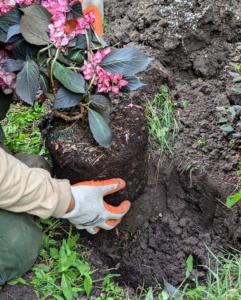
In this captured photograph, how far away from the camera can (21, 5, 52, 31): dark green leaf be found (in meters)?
1.62

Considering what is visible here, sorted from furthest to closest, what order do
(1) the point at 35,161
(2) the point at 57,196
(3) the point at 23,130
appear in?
(3) the point at 23,130
(1) the point at 35,161
(2) the point at 57,196

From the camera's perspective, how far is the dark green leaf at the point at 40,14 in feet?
5.32

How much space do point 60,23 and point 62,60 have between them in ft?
0.47

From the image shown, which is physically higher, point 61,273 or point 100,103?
point 100,103

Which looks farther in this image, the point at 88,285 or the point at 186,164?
the point at 186,164

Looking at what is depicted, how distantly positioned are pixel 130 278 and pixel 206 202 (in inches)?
20.7

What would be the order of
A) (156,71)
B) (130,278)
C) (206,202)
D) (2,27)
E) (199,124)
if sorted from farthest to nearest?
(156,71)
(199,124)
(206,202)
(130,278)
(2,27)

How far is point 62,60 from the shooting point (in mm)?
1733

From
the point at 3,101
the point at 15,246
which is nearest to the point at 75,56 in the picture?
the point at 3,101

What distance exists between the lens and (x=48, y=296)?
5.78ft

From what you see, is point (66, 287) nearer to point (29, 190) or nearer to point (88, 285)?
point (88, 285)

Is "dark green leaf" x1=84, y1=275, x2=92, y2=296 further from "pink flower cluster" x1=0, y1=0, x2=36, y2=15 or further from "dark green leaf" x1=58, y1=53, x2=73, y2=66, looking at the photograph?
"pink flower cluster" x1=0, y1=0, x2=36, y2=15

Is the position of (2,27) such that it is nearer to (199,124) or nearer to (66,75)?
(66,75)

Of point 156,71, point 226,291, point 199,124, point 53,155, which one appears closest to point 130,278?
point 226,291
